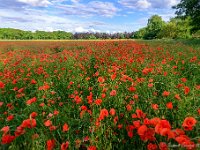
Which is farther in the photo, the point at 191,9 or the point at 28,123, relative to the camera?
the point at 191,9

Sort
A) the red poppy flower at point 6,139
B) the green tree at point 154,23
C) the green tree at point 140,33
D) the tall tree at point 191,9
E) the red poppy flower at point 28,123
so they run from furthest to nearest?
the green tree at point 140,33
the green tree at point 154,23
the tall tree at point 191,9
the red poppy flower at point 28,123
the red poppy flower at point 6,139

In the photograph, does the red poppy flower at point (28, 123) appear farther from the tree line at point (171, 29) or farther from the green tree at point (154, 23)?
the green tree at point (154, 23)

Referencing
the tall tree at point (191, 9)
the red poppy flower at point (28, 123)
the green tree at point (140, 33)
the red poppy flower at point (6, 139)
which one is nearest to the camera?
the red poppy flower at point (6, 139)

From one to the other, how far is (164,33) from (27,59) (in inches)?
2862

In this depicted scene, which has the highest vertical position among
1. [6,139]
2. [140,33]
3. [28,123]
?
[28,123]

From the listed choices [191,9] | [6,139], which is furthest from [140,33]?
[6,139]

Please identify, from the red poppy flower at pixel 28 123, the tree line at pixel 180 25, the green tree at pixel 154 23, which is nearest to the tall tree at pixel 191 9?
the tree line at pixel 180 25

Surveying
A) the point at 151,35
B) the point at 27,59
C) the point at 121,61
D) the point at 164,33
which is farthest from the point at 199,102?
the point at 151,35

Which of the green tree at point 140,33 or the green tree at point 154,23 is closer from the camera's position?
the green tree at point 154,23

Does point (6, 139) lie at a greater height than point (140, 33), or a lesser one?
greater

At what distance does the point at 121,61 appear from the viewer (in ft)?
24.1

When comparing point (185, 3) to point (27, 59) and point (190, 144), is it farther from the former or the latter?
point (190, 144)

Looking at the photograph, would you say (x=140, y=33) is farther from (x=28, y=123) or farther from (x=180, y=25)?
(x=28, y=123)

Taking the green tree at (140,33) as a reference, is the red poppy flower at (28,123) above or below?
above
